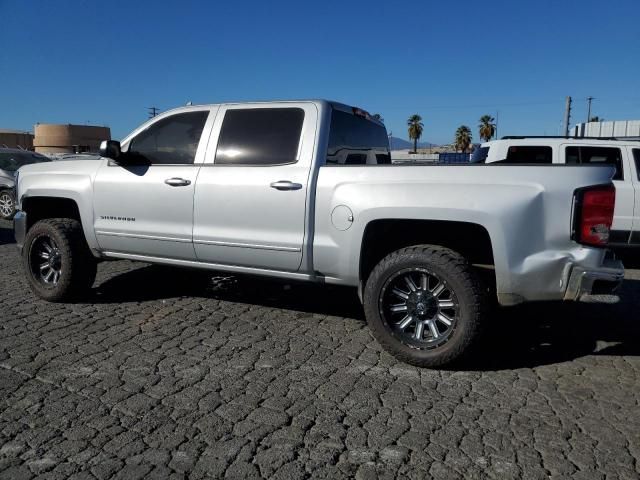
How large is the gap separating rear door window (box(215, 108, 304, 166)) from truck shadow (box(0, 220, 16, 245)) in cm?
674

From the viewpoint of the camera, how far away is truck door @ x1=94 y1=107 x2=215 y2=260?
4762 mm

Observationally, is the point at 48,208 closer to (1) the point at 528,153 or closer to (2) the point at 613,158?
(1) the point at 528,153

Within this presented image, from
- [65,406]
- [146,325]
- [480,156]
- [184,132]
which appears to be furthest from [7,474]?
[480,156]

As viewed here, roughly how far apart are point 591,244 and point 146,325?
3.57 m

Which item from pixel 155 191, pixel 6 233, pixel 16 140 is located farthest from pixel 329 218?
pixel 16 140

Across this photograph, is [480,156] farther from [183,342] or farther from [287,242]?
[183,342]

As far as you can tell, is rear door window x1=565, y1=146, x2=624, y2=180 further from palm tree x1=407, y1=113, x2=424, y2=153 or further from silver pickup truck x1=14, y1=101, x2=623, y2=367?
palm tree x1=407, y1=113, x2=424, y2=153

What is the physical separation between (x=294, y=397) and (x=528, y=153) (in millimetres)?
6415

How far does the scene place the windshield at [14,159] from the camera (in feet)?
43.3

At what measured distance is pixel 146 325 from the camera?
4.75m

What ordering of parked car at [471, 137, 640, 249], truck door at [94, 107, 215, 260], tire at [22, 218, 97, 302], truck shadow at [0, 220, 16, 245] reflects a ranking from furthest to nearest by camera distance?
truck shadow at [0, 220, 16, 245], parked car at [471, 137, 640, 249], tire at [22, 218, 97, 302], truck door at [94, 107, 215, 260]

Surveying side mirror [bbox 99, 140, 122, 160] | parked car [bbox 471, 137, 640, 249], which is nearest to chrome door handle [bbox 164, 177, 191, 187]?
side mirror [bbox 99, 140, 122, 160]

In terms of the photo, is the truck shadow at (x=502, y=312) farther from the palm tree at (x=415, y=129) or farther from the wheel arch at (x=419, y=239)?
the palm tree at (x=415, y=129)

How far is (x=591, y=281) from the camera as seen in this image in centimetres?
347
